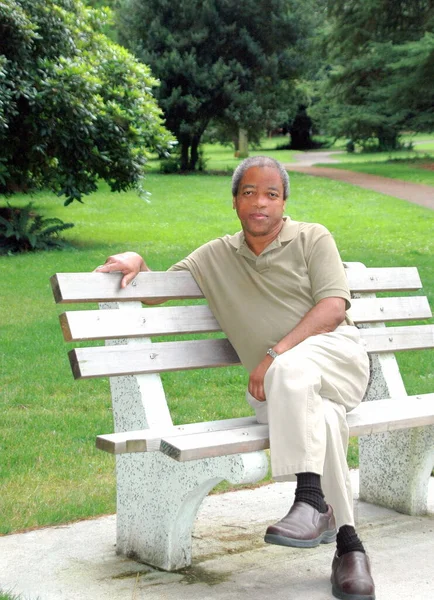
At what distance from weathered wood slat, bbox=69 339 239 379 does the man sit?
0.45 feet

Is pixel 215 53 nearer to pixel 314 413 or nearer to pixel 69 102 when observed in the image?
pixel 69 102

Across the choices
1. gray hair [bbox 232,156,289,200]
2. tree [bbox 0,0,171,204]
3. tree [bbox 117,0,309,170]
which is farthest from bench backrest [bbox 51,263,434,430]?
tree [bbox 117,0,309,170]

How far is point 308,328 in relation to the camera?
365cm

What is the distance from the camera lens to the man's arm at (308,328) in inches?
141

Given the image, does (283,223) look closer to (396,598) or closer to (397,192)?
(396,598)

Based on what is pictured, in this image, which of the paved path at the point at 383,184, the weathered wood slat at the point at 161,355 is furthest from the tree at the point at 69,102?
the weathered wood slat at the point at 161,355

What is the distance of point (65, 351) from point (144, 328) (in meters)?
4.10

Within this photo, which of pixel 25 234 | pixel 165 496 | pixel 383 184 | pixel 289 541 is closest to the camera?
pixel 289 541

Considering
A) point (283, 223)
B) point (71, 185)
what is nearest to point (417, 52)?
point (71, 185)

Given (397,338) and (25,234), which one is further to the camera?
(25,234)

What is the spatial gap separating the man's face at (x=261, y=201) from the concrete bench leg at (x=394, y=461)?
99 cm

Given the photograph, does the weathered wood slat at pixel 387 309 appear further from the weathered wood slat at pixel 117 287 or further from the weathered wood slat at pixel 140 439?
the weathered wood slat at pixel 140 439

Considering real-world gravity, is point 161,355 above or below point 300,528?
above

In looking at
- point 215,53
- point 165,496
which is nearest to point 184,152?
point 215,53
